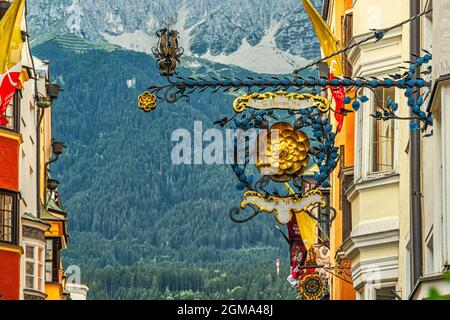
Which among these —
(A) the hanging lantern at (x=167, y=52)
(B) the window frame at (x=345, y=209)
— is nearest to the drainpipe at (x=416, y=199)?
(A) the hanging lantern at (x=167, y=52)

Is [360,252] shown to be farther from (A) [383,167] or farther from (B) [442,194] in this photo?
(B) [442,194]

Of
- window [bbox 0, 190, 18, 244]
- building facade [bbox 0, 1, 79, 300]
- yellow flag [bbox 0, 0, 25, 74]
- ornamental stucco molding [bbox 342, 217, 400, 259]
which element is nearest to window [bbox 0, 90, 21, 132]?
building facade [bbox 0, 1, 79, 300]

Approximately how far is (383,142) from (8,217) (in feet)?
65.5

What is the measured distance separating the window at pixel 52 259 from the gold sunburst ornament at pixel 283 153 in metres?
43.5

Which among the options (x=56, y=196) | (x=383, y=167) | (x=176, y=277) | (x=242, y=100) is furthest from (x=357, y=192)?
(x=176, y=277)

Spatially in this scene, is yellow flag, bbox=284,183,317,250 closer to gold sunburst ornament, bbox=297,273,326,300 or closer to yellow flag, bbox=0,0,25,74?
gold sunburst ornament, bbox=297,273,326,300

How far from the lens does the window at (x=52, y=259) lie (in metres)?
67.4

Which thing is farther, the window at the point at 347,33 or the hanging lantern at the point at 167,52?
the window at the point at 347,33

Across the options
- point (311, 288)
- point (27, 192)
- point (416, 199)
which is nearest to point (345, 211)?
point (311, 288)

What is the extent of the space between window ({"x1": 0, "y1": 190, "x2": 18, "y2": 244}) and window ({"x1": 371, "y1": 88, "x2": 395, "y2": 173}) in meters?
19.2

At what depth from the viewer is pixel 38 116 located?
61844 millimetres

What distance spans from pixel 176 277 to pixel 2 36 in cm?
16080

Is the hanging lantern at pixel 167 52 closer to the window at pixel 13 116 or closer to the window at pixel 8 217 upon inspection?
the window at pixel 8 217

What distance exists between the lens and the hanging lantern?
22250mm
